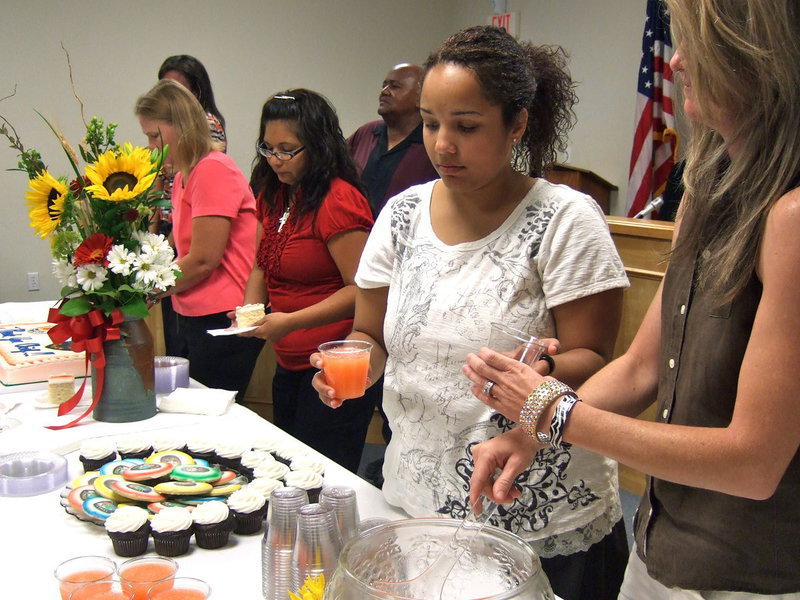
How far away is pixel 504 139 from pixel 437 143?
0.43ft

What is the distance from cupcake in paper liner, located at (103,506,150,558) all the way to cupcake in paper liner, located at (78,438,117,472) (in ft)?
1.10

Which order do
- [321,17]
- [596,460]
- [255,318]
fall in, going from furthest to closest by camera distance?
1. [321,17]
2. [255,318]
3. [596,460]

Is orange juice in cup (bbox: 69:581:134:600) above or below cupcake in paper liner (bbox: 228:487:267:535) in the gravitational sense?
above

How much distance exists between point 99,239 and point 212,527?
0.89 metres

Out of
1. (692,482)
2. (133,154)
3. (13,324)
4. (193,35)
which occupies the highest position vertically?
(193,35)

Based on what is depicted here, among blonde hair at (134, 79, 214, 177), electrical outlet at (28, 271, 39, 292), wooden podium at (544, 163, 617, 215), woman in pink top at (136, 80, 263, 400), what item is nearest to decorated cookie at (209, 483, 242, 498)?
woman in pink top at (136, 80, 263, 400)

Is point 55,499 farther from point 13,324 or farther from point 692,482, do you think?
point 13,324

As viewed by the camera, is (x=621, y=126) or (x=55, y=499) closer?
(x=55, y=499)

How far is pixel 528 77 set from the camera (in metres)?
1.47

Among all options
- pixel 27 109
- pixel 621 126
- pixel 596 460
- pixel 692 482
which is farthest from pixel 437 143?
pixel 27 109

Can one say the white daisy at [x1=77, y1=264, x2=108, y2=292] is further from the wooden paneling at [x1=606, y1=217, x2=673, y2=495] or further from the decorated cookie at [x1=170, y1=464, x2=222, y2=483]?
the wooden paneling at [x1=606, y1=217, x2=673, y2=495]

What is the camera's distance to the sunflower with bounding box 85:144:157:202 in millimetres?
1833

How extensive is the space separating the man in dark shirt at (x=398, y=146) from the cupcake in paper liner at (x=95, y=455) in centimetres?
188

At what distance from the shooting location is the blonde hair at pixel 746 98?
871 mm
